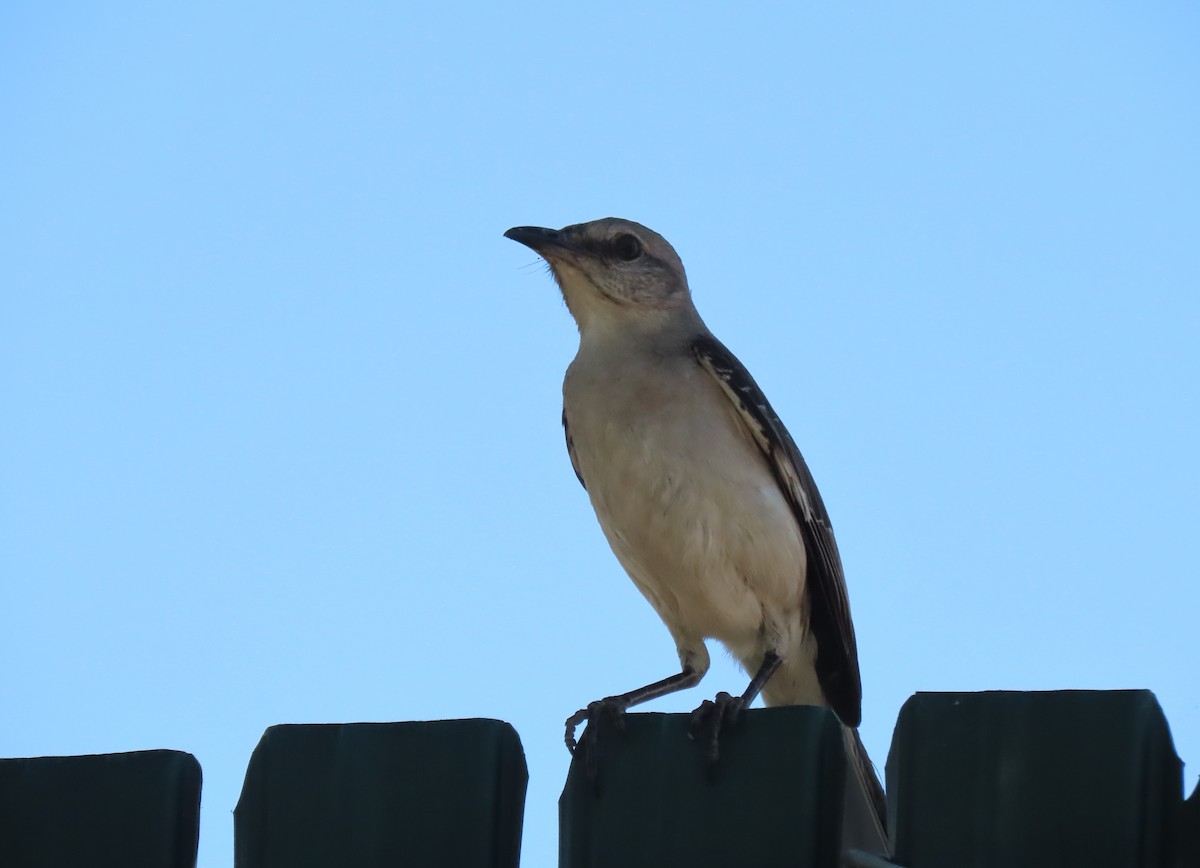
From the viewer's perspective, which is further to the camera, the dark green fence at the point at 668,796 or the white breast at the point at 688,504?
the white breast at the point at 688,504

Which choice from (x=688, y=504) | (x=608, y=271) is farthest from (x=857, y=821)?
(x=608, y=271)

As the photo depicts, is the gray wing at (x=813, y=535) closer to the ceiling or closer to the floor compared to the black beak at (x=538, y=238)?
closer to the floor

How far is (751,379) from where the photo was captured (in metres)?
7.34

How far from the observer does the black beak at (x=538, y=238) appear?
7762mm

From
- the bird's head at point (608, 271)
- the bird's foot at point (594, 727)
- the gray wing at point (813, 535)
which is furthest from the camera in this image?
the bird's head at point (608, 271)

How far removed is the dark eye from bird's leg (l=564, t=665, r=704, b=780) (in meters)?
2.21

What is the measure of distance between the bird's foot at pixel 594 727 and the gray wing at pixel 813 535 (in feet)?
4.69

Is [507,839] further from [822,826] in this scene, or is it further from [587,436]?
[587,436]

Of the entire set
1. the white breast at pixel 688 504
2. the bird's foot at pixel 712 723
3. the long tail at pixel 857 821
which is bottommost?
the long tail at pixel 857 821

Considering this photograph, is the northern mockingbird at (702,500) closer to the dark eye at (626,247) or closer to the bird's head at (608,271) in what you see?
the bird's head at (608,271)

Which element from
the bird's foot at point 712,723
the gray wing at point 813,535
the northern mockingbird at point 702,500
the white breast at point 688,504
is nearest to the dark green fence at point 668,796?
the bird's foot at point 712,723

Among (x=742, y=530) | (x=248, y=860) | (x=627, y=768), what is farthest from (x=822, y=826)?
(x=742, y=530)

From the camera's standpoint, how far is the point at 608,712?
17.4 ft

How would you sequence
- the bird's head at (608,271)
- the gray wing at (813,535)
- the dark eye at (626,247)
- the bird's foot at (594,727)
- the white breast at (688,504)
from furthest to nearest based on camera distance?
the dark eye at (626,247) < the bird's head at (608,271) < the gray wing at (813,535) < the white breast at (688,504) < the bird's foot at (594,727)
